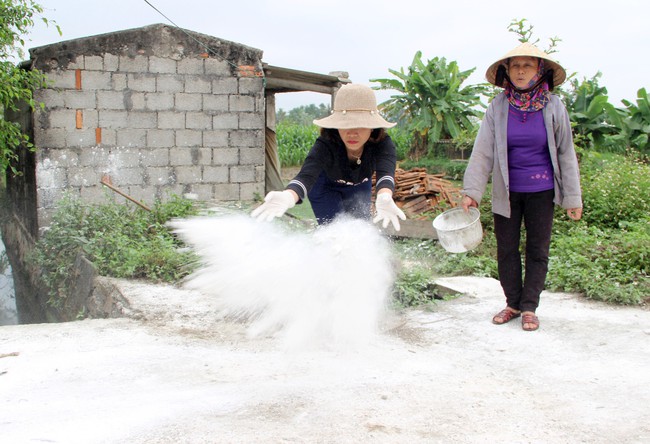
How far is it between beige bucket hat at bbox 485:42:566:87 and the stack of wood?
553cm

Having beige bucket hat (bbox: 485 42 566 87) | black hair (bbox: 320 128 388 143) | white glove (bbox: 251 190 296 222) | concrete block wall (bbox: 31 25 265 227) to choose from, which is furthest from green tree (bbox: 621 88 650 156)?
white glove (bbox: 251 190 296 222)

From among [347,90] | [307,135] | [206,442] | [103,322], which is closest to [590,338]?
[347,90]

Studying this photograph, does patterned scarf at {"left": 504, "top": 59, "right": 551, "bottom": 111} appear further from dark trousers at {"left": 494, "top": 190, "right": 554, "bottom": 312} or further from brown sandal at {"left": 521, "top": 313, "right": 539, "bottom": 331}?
brown sandal at {"left": 521, "top": 313, "right": 539, "bottom": 331}

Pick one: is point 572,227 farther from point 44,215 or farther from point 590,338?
point 44,215

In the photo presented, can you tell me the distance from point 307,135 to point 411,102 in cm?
482

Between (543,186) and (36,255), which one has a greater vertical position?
(543,186)

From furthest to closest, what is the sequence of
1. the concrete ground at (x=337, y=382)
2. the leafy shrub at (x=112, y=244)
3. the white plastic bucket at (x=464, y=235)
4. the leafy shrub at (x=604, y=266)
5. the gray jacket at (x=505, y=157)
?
the leafy shrub at (x=112, y=244)
the leafy shrub at (x=604, y=266)
the white plastic bucket at (x=464, y=235)
the gray jacket at (x=505, y=157)
the concrete ground at (x=337, y=382)

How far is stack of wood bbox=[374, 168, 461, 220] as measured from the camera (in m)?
10.1

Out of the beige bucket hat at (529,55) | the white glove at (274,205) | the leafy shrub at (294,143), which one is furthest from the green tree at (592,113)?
the white glove at (274,205)

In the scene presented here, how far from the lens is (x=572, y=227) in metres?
7.28

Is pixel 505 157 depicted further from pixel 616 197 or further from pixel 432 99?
pixel 432 99

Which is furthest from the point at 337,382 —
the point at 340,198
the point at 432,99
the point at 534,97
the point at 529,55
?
the point at 432,99

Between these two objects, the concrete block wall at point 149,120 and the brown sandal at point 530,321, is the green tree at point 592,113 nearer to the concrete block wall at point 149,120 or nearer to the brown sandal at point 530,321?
the concrete block wall at point 149,120

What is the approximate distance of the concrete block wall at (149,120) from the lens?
872 cm
